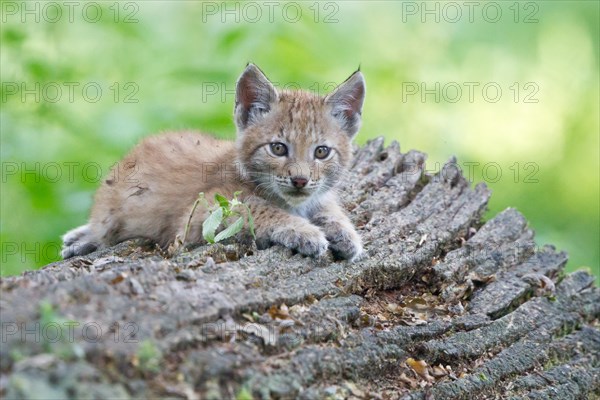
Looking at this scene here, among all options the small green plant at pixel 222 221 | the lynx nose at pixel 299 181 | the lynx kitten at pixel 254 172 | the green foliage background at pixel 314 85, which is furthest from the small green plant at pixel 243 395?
the green foliage background at pixel 314 85

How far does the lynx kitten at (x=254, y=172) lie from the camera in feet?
18.2

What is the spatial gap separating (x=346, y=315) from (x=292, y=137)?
1824 millimetres

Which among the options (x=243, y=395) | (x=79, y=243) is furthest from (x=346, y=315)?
(x=79, y=243)

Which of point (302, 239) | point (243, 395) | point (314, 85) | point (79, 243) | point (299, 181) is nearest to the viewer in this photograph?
point (243, 395)

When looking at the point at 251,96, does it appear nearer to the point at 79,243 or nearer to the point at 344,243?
the point at 344,243

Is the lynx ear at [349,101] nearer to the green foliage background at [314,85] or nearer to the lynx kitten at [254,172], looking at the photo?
the lynx kitten at [254,172]

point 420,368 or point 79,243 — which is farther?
point 79,243

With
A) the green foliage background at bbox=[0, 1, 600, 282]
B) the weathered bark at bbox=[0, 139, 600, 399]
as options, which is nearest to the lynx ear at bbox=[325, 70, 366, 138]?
the weathered bark at bbox=[0, 139, 600, 399]

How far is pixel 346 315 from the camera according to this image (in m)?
4.16

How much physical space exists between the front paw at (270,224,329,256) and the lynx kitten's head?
53cm

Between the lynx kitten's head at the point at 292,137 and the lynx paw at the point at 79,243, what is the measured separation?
1296 millimetres

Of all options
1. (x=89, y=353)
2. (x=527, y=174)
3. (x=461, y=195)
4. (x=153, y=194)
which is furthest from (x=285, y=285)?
(x=527, y=174)

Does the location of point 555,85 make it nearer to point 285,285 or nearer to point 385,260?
point 385,260

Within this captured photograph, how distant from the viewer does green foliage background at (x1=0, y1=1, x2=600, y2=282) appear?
7.71 metres
